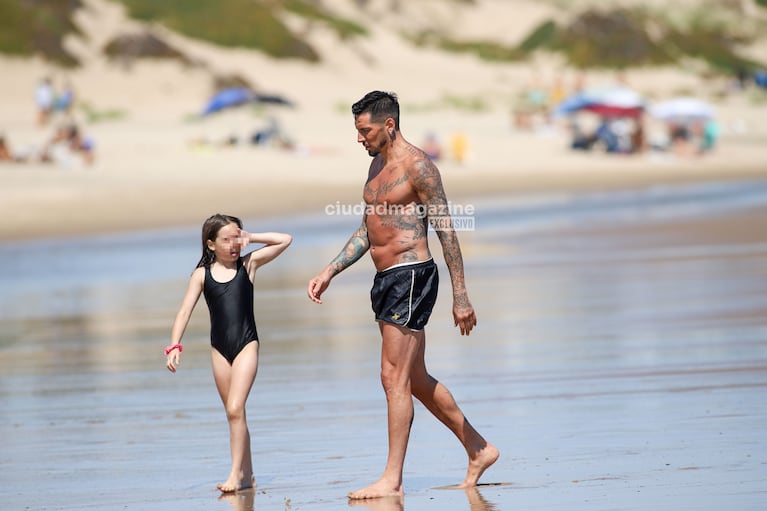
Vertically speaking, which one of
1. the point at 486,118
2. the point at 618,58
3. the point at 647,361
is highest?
the point at 618,58

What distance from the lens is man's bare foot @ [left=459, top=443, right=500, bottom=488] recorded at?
6570 mm

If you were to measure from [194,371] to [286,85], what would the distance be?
144 feet

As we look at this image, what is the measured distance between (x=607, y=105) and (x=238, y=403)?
34145 mm

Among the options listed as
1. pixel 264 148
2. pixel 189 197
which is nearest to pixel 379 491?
pixel 189 197

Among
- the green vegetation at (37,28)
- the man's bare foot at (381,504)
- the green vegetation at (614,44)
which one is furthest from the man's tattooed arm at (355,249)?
the green vegetation at (614,44)

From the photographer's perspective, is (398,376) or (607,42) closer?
Result: (398,376)

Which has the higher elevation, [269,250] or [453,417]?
[269,250]

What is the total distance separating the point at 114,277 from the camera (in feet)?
54.4

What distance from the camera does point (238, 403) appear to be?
268 inches

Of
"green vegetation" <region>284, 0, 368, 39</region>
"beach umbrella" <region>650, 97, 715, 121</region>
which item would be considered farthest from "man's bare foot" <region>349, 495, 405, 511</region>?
"green vegetation" <region>284, 0, 368, 39</region>

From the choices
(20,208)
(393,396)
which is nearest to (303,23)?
(20,208)

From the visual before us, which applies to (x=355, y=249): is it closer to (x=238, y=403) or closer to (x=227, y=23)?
(x=238, y=403)

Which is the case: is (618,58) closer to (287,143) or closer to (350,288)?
(287,143)

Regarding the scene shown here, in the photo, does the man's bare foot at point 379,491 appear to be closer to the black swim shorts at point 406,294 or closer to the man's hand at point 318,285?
the black swim shorts at point 406,294
